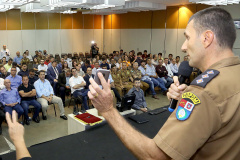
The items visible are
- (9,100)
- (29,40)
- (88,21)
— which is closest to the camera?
(9,100)

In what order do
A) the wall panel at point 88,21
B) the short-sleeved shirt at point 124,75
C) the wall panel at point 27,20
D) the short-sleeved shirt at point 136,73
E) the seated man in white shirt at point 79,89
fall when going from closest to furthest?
the seated man in white shirt at point 79,89
the short-sleeved shirt at point 124,75
the short-sleeved shirt at point 136,73
the wall panel at point 27,20
the wall panel at point 88,21

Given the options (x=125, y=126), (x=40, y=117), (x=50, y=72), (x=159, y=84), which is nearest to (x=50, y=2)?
(x=50, y=72)

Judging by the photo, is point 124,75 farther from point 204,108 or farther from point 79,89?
point 204,108

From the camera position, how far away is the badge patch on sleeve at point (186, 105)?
840 mm

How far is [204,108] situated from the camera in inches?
32.4

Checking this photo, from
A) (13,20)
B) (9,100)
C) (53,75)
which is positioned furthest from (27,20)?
(9,100)

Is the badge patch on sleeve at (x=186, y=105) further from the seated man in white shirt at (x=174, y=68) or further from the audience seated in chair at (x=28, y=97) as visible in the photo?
→ the seated man in white shirt at (x=174, y=68)

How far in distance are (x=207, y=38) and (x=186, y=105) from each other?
319 millimetres

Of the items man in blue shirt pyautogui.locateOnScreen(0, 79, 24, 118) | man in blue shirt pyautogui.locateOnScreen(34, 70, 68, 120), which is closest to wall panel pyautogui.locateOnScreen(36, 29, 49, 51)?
man in blue shirt pyautogui.locateOnScreen(34, 70, 68, 120)

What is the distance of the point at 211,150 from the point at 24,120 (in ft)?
17.2

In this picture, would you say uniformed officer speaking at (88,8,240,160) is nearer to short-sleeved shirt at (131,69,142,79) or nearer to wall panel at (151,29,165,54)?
short-sleeved shirt at (131,69,142,79)

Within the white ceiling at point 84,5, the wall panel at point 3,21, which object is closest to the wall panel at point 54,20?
the wall panel at point 3,21

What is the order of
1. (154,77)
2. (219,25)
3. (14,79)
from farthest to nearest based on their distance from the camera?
(154,77) < (14,79) < (219,25)

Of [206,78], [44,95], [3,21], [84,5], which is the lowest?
[44,95]
